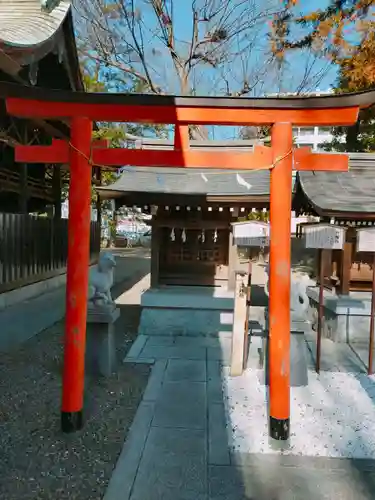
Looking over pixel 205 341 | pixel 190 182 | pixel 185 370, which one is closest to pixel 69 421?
pixel 185 370

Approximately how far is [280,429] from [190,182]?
5.43m

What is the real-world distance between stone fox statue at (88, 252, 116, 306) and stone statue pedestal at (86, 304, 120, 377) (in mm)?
126

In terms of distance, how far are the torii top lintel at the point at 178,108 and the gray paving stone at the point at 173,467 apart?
10.2 ft

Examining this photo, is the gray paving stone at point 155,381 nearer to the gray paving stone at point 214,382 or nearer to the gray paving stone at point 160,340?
the gray paving stone at point 214,382

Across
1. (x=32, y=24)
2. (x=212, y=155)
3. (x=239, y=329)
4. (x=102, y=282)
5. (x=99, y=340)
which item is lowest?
(x=99, y=340)

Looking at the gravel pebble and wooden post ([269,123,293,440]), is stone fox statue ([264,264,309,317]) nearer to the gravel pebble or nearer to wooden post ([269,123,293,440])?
the gravel pebble

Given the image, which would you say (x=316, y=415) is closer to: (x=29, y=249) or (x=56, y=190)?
(x=29, y=249)

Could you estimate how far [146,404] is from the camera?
4387mm

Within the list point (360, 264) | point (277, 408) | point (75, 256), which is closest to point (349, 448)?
point (277, 408)

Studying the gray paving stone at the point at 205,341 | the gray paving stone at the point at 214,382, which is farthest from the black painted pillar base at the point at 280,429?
the gray paving stone at the point at 205,341

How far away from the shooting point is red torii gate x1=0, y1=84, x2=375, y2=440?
3.64m

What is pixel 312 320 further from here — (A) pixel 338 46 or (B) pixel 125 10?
(B) pixel 125 10

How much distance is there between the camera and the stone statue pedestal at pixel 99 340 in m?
5.19

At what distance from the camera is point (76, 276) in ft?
12.2
